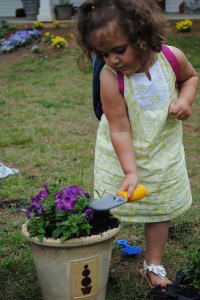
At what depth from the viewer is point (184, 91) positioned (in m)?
2.81

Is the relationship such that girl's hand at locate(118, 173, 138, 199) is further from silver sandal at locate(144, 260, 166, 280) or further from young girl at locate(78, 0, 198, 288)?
silver sandal at locate(144, 260, 166, 280)

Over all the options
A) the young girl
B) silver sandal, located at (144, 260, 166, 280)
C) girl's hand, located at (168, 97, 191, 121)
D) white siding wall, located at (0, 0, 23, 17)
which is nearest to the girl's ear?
the young girl

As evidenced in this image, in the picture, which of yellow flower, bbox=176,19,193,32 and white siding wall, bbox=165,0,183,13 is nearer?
yellow flower, bbox=176,19,193,32

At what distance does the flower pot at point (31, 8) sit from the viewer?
1405 cm

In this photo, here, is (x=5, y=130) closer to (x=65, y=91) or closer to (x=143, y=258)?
(x=65, y=91)

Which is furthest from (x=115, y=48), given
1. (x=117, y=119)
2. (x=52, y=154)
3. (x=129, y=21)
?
(x=52, y=154)

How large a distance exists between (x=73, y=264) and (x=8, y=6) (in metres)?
14.8

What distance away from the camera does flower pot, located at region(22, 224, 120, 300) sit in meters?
2.47

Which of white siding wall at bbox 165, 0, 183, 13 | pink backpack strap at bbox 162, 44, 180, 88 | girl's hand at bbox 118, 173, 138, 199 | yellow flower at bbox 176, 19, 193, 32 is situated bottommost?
white siding wall at bbox 165, 0, 183, 13

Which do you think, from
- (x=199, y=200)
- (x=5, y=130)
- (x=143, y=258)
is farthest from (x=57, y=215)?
(x=5, y=130)

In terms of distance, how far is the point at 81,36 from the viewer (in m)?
2.56

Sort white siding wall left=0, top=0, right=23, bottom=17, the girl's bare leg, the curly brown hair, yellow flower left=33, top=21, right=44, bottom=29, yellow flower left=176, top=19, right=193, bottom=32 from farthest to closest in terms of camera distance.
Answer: white siding wall left=0, top=0, right=23, bottom=17 → yellow flower left=33, top=21, right=44, bottom=29 → yellow flower left=176, top=19, right=193, bottom=32 → the girl's bare leg → the curly brown hair

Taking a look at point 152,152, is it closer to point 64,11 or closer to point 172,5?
point 64,11

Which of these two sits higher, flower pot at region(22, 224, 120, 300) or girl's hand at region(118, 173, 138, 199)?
Result: girl's hand at region(118, 173, 138, 199)
